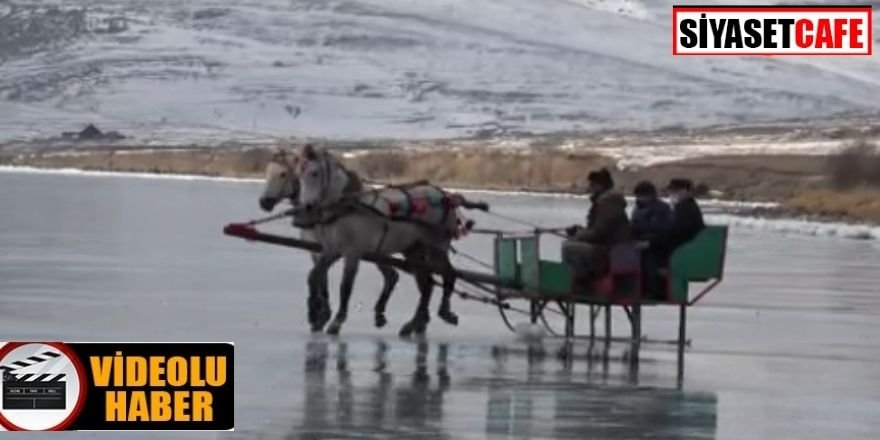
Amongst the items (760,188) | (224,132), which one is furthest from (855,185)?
(224,132)

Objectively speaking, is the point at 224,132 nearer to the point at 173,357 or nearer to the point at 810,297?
the point at 810,297

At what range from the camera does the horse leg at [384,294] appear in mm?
20672

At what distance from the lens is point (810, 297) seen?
26.5 m

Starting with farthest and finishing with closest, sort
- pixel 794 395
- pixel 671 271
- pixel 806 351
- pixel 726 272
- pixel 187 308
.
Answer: pixel 726 272 → pixel 187 308 → pixel 806 351 → pixel 671 271 → pixel 794 395

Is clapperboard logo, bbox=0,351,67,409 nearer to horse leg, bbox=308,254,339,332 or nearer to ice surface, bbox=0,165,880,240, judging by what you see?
horse leg, bbox=308,254,339,332

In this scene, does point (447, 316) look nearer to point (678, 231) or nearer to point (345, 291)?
point (345, 291)

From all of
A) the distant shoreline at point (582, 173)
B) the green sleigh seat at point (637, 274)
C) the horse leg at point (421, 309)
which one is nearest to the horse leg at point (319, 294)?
the horse leg at point (421, 309)

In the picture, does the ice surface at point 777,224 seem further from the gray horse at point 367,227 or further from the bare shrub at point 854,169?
the gray horse at point 367,227

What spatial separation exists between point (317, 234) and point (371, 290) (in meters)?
6.48

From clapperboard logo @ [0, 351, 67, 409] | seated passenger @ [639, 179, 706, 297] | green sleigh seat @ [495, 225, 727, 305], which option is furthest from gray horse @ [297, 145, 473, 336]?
clapperboard logo @ [0, 351, 67, 409]

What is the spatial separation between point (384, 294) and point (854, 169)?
2099 inches

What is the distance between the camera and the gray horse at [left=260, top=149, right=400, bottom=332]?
2033 cm

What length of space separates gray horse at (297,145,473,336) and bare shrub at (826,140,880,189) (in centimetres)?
4981

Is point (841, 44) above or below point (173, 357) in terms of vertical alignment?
above
